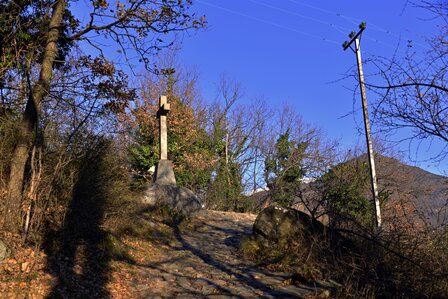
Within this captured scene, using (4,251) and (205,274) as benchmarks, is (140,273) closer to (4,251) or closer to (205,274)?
(205,274)

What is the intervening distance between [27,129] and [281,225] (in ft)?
17.8

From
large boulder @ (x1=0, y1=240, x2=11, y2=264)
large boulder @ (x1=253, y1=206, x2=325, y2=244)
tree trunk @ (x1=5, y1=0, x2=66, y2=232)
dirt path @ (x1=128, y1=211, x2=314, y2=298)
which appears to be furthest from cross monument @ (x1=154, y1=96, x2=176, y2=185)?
large boulder @ (x1=0, y1=240, x2=11, y2=264)

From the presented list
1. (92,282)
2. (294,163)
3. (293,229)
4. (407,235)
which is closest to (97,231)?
(92,282)

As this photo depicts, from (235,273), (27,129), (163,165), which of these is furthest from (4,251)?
(163,165)

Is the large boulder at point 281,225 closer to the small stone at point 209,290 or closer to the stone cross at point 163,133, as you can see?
the small stone at point 209,290

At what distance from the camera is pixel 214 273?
7.29m

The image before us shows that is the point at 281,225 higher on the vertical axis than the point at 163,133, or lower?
lower

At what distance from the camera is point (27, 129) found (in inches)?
276

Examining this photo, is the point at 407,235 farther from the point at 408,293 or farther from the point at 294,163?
the point at 294,163

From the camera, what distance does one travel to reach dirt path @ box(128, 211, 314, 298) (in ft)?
20.3

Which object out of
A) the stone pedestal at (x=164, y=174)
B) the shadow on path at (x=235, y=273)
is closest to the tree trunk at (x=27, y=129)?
the shadow on path at (x=235, y=273)

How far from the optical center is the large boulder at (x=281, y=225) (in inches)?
341

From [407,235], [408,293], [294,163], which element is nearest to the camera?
[408,293]

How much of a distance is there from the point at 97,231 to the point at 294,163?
20764mm
